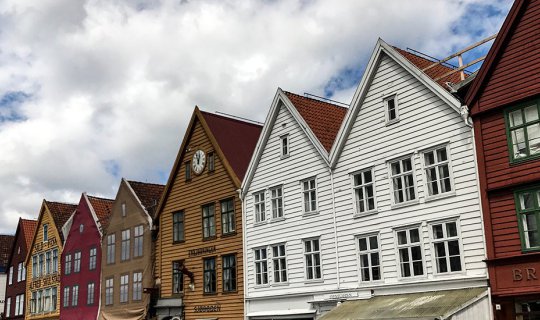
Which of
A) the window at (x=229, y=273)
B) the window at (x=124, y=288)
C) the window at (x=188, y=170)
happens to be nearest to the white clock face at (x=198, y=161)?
the window at (x=188, y=170)

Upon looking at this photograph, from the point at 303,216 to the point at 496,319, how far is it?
11.0 m

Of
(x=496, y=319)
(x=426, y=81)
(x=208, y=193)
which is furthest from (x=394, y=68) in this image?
(x=208, y=193)

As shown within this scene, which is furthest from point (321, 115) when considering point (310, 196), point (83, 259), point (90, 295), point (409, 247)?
point (83, 259)

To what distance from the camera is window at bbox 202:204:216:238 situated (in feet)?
120

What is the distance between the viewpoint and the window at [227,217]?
35.4 m

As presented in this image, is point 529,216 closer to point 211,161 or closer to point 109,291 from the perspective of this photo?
point 211,161

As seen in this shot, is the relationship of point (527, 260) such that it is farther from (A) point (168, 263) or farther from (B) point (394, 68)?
(A) point (168, 263)

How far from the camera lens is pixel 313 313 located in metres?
29.5

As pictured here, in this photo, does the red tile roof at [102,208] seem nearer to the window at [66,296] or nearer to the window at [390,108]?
the window at [66,296]

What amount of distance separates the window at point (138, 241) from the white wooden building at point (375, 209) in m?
10.8

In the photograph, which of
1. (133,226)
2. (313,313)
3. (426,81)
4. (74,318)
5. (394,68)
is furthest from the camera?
(74,318)

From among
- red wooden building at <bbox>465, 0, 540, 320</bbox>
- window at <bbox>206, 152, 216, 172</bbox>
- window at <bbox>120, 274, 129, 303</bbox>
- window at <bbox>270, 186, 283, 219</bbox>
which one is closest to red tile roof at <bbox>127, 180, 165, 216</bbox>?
window at <bbox>120, 274, 129, 303</bbox>

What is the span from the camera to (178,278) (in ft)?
127

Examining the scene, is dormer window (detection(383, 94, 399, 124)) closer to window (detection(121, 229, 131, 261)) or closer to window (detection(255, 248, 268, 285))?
window (detection(255, 248, 268, 285))
